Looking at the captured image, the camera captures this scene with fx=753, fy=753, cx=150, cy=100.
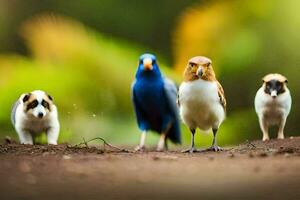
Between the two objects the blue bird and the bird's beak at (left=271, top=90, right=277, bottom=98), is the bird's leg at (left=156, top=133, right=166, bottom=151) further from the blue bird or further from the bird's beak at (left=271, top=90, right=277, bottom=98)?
the bird's beak at (left=271, top=90, right=277, bottom=98)

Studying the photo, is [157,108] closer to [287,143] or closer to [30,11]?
[287,143]

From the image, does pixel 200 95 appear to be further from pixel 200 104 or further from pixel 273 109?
pixel 273 109

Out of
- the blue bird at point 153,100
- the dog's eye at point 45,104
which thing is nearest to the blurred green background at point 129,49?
the blue bird at point 153,100

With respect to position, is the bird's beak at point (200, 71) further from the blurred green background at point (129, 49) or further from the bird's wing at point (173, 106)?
the blurred green background at point (129, 49)

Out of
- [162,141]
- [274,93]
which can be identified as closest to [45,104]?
[162,141]

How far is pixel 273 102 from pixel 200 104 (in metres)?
0.85

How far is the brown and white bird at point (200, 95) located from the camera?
352 centimetres

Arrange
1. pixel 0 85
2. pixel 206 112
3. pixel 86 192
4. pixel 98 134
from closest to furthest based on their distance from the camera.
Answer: pixel 86 192 → pixel 206 112 → pixel 98 134 → pixel 0 85

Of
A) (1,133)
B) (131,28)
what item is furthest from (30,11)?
(1,133)

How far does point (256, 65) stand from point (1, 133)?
1909 mm

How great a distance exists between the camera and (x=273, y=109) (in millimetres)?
4289

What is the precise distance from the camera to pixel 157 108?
14.7 ft

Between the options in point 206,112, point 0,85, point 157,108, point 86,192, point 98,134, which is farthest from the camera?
point 0,85

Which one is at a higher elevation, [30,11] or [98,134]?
[30,11]
